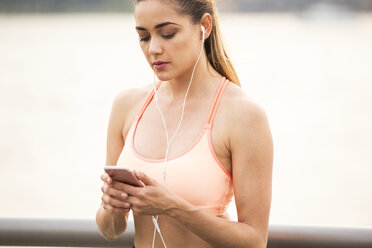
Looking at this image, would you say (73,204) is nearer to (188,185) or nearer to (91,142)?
(91,142)

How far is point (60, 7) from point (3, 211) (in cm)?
1792

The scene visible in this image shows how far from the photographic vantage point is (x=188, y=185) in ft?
4.88

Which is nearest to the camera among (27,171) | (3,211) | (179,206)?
(179,206)

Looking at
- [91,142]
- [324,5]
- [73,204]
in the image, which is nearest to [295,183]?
[73,204]

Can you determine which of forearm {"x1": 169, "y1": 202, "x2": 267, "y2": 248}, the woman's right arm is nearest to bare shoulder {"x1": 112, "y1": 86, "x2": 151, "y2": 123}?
the woman's right arm

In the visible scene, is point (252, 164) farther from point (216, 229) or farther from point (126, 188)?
point (126, 188)

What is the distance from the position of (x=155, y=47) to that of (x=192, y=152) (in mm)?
322

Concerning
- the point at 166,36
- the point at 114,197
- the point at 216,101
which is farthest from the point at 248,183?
the point at 166,36

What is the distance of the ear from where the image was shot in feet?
5.17

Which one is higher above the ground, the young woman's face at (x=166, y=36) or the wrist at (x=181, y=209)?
the young woman's face at (x=166, y=36)

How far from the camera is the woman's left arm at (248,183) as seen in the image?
1.45 m

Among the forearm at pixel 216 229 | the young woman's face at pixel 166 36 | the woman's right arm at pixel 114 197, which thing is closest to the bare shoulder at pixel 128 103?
the woman's right arm at pixel 114 197

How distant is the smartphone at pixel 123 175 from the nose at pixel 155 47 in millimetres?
380

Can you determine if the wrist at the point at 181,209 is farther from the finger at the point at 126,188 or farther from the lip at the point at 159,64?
the lip at the point at 159,64
